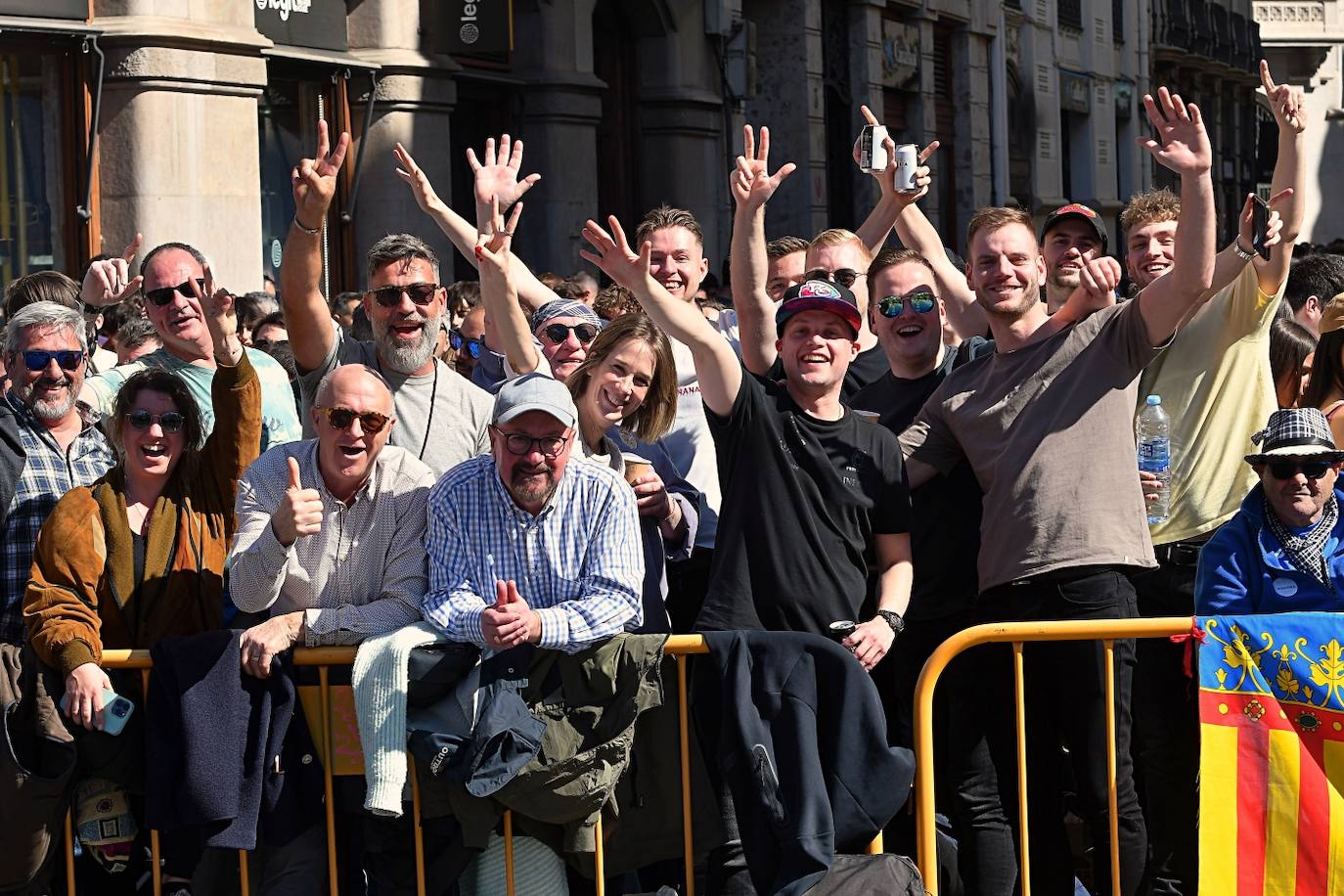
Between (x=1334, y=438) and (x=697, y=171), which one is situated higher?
(x=697, y=171)

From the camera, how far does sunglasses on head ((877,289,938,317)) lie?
6.05m

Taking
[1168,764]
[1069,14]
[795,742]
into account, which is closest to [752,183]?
[795,742]

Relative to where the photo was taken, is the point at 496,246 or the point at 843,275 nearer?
the point at 496,246

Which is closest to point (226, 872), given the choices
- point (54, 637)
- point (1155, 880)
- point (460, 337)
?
point (54, 637)

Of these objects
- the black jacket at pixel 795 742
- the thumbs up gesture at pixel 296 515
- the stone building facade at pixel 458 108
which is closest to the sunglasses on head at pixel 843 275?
the black jacket at pixel 795 742

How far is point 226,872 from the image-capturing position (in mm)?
5148

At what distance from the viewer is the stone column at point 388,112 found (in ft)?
46.5

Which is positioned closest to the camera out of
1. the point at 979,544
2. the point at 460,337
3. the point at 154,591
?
the point at 154,591

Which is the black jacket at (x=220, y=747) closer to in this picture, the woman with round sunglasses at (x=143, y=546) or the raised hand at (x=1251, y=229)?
the woman with round sunglasses at (x=143, y=546)

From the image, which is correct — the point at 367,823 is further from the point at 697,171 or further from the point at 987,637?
the point at 697,171

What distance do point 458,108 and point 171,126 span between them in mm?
4369

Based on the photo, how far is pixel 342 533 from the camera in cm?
520

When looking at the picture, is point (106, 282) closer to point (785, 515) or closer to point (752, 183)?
point (752, 183)

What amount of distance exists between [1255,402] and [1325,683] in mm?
1082
